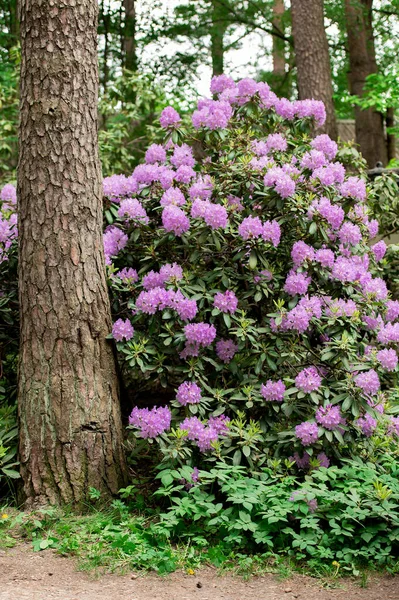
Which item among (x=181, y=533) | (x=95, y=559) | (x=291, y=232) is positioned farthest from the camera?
(x=291, y=232)

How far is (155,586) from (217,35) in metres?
13.2

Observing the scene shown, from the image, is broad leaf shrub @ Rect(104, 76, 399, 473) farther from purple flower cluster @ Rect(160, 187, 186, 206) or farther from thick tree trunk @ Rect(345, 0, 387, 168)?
thick tree trunk @ Rect(345, 0, 387, 168)

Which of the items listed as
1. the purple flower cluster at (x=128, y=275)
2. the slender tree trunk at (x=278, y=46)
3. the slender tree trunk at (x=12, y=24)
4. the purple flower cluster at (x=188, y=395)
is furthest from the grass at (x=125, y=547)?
the slender tree trunk at (x=278, y=46)

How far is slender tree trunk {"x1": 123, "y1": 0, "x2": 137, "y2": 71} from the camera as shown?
13.8 meters

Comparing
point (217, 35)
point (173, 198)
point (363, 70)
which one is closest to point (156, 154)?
point (173, 198)

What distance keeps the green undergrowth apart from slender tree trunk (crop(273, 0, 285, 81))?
39.8 ft

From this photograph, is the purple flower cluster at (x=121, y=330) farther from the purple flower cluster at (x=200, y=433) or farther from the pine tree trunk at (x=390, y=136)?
the pine tree trunk at (x=390, y=136)

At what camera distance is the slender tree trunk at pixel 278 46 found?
15453 mm

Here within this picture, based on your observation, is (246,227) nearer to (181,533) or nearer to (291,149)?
(291,149)

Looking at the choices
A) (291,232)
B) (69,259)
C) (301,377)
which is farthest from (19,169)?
(301,377)

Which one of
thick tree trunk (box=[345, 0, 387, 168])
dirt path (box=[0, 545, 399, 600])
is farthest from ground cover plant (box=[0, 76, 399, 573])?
thick tree trunk (box=[345, 0, 387, 168])

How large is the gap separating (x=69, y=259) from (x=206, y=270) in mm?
979

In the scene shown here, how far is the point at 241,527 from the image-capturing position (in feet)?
12.6

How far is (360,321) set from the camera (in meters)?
4.53
